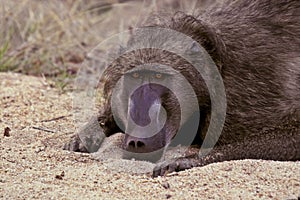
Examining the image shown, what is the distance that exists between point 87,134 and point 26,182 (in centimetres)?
107

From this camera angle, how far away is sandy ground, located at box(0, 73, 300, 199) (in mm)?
3170

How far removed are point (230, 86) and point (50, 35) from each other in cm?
301

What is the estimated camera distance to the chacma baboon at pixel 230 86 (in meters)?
3.87

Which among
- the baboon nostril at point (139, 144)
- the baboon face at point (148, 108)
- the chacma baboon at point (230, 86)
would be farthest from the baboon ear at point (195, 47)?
the baboon nostril at point (139, 144)

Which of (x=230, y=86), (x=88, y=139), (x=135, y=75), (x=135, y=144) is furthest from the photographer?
(x=88, y=139)

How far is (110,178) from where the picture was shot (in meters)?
→ 3.43

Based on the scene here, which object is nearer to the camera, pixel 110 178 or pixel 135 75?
pixel 110 178

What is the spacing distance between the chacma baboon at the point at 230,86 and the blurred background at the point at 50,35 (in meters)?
1.78

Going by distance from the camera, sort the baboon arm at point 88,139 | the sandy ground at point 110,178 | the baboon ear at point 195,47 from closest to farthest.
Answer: the sandy ground at point 110,178
the baboon ear at point 195,47
the baboon arm at point 88,139

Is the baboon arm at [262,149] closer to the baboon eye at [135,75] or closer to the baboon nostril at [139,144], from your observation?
the baboon nostril at [139,144]

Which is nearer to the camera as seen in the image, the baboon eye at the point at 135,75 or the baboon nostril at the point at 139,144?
the baboon nostril at the point at 139,144

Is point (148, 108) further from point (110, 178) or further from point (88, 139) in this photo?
point (88, 139)

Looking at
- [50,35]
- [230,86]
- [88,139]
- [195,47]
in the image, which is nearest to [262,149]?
[230,86]

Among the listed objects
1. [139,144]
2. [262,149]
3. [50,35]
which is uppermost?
[50,35]
